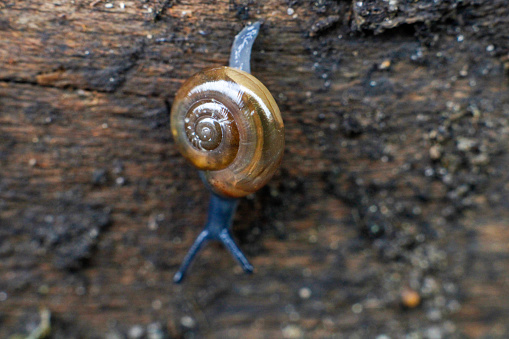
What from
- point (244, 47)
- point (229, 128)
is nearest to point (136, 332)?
point (229, 128)

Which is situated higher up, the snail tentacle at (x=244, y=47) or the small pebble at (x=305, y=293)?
the snail tentacle at (x=244, y=47)

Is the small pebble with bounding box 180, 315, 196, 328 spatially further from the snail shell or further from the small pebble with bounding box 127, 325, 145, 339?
the snail shell

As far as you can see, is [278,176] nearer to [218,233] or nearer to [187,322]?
[218,233]

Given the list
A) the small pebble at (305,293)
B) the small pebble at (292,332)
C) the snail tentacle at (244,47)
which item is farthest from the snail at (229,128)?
the small pebble at (292,332)

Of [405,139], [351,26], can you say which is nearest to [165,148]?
[351,26]

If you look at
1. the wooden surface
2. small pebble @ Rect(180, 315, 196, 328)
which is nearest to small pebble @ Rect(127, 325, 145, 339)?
the wooden surface

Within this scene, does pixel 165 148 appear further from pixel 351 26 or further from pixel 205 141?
pixel 351 26

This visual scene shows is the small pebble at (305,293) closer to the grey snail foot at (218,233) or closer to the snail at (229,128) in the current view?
the grey snail foot at (218,233)
